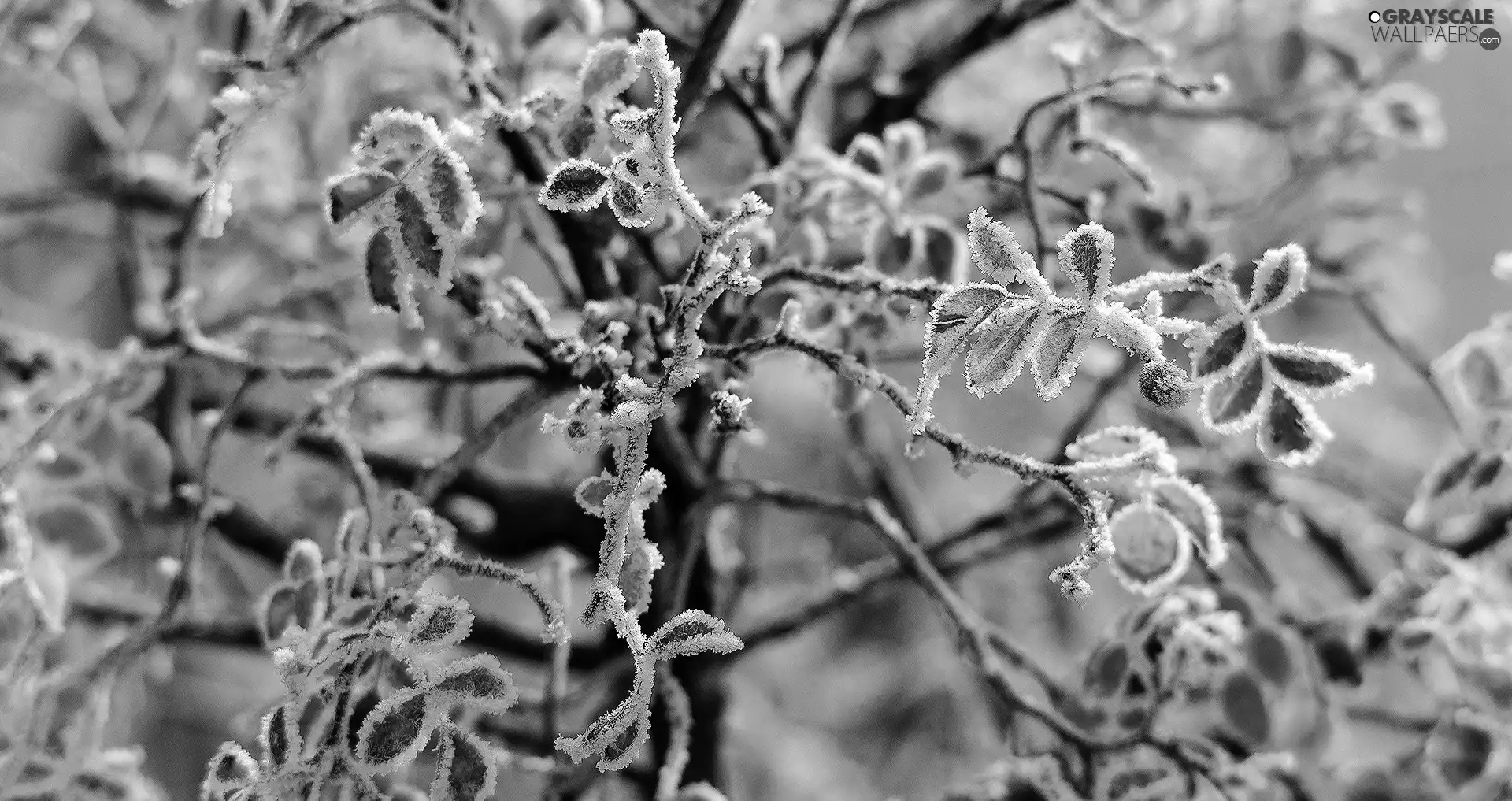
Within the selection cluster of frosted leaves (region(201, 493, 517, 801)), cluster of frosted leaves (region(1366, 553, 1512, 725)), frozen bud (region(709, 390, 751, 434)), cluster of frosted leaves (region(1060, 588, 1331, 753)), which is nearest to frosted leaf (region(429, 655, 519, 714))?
cluster of frosted leaves (region(201, 493, 517, 801))

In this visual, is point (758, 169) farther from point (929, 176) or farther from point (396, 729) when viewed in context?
point (396, 729)

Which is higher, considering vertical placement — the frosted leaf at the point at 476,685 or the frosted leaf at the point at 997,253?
the frosted leaf at the point at 997,253

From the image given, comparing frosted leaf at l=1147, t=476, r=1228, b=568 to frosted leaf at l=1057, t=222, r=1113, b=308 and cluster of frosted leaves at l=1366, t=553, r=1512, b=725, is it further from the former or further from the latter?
cluster of frosted leaves at l=1366, t=553, r=1512, b=725

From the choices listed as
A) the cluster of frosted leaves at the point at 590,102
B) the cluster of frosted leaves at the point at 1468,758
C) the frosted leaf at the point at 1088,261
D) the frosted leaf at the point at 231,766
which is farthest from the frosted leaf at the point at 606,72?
the cluster of frosted leaves at the point at 1468,758

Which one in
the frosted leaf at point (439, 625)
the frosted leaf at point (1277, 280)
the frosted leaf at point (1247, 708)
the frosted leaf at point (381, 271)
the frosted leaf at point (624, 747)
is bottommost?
the frosted leaf at point (1247, 708)

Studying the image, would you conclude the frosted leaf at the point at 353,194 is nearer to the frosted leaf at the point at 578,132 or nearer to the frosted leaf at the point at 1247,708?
the frosted leaf at the point at 578,132

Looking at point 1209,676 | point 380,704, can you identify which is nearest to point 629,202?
point 380,704
